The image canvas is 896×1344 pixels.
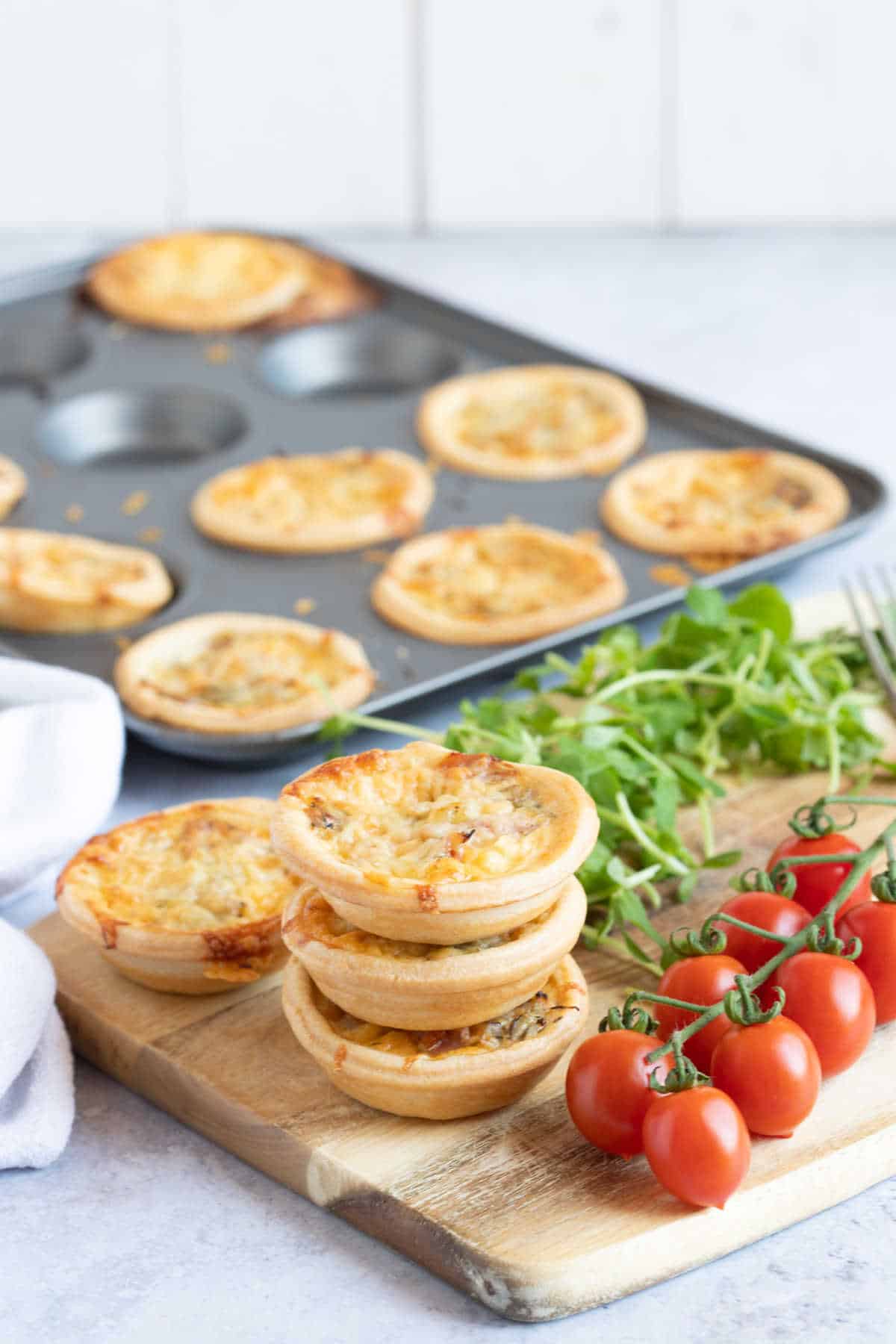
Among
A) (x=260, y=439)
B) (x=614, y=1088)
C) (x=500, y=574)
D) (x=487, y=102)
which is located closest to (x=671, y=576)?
(x=500, y=574)

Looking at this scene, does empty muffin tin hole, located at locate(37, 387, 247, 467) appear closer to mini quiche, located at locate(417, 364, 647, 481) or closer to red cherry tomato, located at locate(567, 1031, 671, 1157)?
mini quiche, located at locate(417, 364, 647, 481)

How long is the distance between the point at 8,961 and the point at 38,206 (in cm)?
590

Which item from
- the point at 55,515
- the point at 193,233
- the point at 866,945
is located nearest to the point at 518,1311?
the point at 866,945

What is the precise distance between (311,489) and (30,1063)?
2.62 m

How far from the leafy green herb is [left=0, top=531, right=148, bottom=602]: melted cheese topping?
3.14 feet

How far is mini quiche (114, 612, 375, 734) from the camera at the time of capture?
464 cm

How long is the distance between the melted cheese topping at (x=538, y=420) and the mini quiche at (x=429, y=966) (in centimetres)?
300

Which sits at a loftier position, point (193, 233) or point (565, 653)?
point (193, 233)

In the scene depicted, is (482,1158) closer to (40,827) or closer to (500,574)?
(40,827)

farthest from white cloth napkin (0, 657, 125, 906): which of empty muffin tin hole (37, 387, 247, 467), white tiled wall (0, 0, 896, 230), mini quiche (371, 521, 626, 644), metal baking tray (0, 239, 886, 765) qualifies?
white tiled wall (0, 0, 896, 230)

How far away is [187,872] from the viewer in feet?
12.5

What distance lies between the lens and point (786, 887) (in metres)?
3.62

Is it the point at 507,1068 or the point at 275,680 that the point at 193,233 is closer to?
the point at 275,680

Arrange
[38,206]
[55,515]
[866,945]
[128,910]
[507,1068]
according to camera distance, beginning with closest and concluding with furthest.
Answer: [507,1068], [866,945], [128,910], [55,515], [38,206]
